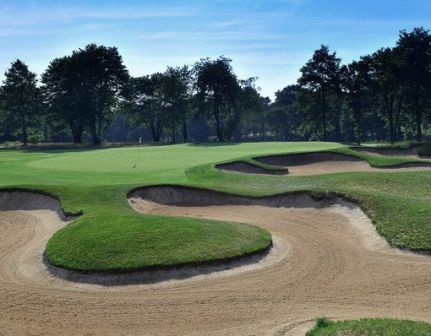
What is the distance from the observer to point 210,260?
57.8 feet

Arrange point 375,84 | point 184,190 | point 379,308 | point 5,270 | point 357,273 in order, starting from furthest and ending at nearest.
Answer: point 375,84, point 184,190, point 5,270, point 357,273, point 379,308

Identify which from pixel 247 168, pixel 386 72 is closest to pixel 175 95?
pixel 386 72

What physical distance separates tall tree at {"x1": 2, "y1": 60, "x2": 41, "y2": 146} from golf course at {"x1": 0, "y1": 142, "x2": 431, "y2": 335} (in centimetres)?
8000

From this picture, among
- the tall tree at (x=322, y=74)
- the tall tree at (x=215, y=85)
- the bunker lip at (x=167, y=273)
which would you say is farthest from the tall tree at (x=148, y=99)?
the bunker lip at (x=167, y=273)

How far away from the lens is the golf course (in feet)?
45.3

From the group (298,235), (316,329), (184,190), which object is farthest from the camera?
(184,190)

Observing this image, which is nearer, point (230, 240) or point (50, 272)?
point (50, 272)

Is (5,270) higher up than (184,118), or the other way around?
(184,118)

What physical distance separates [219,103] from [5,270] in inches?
3452

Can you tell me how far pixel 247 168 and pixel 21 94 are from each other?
251 feet

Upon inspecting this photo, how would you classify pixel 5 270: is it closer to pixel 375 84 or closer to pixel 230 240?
pixel 230 240

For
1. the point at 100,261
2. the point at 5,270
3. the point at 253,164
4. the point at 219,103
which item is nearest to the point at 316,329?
the point at 100,261

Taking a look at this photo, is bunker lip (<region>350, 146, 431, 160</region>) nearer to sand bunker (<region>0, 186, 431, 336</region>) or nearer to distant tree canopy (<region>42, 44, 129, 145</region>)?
sand bunker (<region>0, 186, 431, 336</region>)

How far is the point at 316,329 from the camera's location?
1228cm
